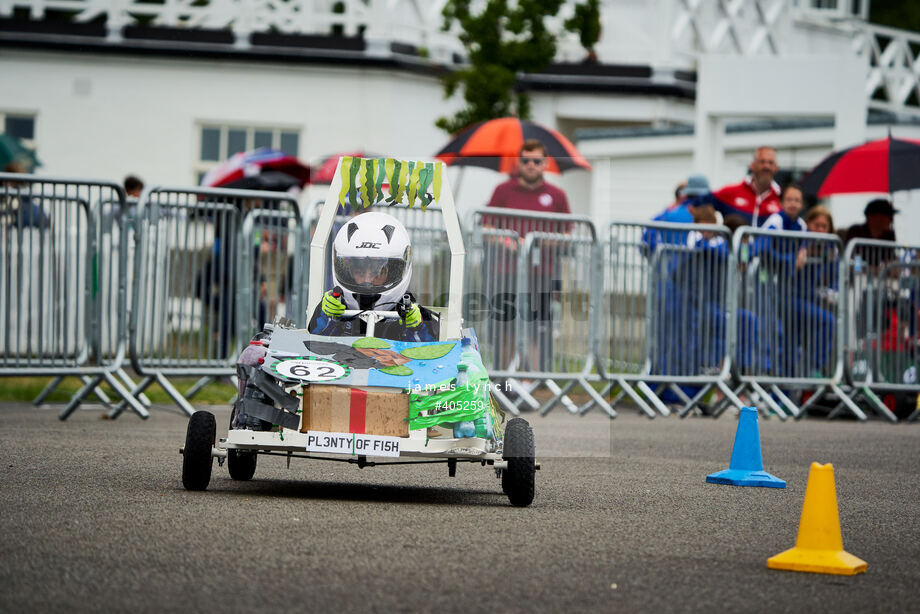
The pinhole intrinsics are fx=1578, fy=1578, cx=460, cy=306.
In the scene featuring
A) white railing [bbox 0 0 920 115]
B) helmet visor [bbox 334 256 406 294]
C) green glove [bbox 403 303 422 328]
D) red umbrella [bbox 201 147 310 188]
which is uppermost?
white railing [bbox 0 0 920 115]

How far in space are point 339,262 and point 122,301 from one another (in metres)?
4.55

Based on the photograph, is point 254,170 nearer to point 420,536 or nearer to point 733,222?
point 733,222

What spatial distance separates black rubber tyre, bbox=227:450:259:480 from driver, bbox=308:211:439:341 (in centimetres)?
76

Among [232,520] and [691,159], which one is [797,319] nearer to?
[232,520]

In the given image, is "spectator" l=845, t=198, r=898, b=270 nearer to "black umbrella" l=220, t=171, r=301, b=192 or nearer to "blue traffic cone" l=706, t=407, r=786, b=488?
"black umbrella" l=220, t=171, r=301, b=192

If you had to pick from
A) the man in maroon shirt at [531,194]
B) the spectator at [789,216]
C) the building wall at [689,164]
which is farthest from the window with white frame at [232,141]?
the spectator at [789,216]

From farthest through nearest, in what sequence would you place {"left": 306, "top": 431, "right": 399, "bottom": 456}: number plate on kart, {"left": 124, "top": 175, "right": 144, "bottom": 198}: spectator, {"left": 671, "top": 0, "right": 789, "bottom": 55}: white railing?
{"left": 671, "top": 0, "right": 789, "bottom": 55}: white railing → {"left": 124, "top": 175, "right": 144, "bottom": 198}: spectator → {"left": 306, "top": 431, "right": 399, "bottom": 456}: number plate on kart

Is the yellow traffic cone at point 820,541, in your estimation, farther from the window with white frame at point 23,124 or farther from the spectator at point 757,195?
the window with white frame at point 23,124

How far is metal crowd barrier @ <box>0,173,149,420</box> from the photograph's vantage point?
11.9m

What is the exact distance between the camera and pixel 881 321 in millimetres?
15617

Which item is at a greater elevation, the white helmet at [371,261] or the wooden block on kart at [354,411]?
the white helmet at [371,261]

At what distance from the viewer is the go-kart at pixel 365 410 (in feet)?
24.2

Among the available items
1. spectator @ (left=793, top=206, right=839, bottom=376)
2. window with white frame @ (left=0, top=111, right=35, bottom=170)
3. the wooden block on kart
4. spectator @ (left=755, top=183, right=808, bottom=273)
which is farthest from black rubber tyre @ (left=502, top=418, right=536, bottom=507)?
window with white frame @ (left=0, top=111, right=35, bottom=170)

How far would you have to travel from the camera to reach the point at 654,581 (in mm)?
5559
